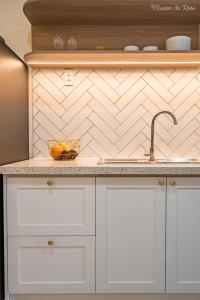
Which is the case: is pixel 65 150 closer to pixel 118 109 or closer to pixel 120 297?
pixel 118 109

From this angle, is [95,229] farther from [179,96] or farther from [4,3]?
[4,3]

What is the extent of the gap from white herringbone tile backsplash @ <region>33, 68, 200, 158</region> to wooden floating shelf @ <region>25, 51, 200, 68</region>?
0.12 m

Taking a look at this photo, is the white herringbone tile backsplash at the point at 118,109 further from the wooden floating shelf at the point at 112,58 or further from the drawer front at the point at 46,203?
the drawer front at the point at 46,203

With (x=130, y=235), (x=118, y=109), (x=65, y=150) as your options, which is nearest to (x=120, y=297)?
(x=130, y=235)

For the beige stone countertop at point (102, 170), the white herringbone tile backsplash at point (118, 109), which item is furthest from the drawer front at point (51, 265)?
the white herringbone tile backsplash at point (118, 109)

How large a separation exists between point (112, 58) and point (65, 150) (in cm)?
70

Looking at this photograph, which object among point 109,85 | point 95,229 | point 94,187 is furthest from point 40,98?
point 95,229

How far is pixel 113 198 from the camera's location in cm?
152

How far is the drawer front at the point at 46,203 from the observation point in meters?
1.52

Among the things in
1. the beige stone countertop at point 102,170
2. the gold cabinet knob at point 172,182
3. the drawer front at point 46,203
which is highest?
the beige stone countertop at point 102,170

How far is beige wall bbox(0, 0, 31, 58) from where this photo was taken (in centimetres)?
210

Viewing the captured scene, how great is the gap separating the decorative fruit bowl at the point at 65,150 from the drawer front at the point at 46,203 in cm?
39

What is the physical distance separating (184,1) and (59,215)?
1.55 metres

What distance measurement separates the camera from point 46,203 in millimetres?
1521
